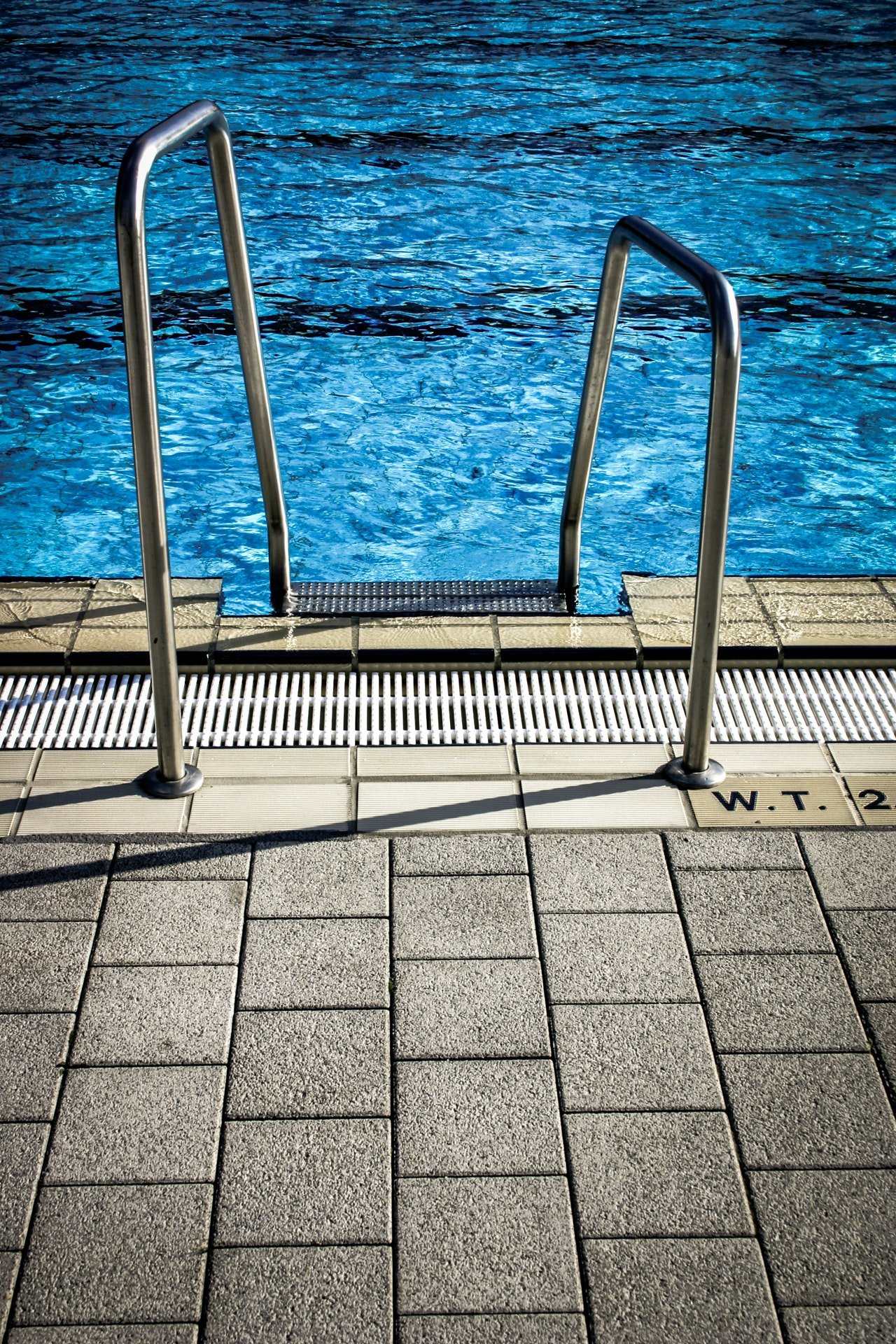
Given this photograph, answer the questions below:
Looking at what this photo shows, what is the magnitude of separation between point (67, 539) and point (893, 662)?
3.53 m

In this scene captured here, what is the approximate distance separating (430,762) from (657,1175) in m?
1.23

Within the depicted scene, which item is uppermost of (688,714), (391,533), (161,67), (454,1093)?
(161,67)

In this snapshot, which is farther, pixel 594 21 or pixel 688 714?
pixel 594 21

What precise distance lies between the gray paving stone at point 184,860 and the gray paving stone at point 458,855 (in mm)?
351

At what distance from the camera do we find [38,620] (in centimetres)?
333

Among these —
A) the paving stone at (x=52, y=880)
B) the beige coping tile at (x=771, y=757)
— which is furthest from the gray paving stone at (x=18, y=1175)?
the beige coping tile at (x=771, y=757)

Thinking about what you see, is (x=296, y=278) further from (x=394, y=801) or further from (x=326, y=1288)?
(x=326, y=1288)

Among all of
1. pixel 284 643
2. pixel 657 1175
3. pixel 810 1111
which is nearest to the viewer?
pixel 657 1175

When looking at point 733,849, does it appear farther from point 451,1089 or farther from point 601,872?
point 451,1089

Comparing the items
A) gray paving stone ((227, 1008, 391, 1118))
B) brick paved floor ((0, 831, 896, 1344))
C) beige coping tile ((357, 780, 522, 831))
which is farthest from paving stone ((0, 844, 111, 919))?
beige coping tile ((357, 780, 522, 831))

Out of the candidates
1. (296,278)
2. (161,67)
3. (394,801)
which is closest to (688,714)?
(394,801)

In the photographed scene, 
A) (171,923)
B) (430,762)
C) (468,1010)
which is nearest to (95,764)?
(171,923)

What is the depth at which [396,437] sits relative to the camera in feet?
18.9

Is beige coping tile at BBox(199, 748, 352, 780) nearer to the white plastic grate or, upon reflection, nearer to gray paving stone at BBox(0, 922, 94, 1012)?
the white plastic grate
